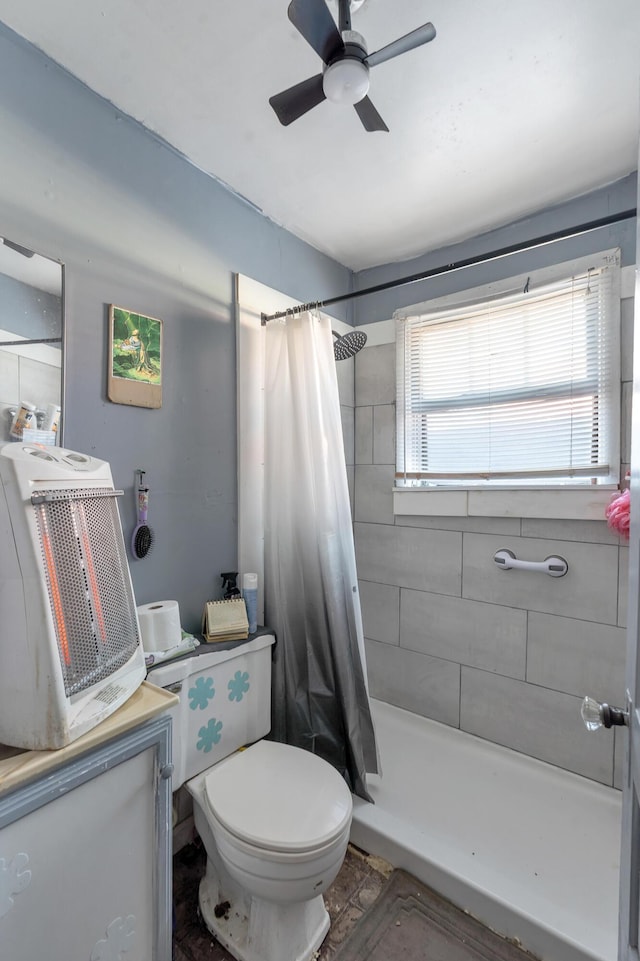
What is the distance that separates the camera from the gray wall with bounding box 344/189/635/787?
1.71m

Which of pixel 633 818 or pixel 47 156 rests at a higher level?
pixel 47 156

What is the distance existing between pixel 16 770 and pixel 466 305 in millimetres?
2280

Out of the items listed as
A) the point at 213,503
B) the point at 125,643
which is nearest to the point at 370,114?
the point at 213,503

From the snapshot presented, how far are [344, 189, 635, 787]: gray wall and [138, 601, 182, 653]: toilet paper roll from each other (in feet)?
4.13

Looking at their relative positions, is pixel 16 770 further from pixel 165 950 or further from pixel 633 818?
pixel 633 818

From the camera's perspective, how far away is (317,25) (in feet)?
3.10

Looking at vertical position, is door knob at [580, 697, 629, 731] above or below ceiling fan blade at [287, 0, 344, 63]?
below

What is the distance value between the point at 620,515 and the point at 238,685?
152 centimetres

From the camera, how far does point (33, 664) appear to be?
2.58 ft

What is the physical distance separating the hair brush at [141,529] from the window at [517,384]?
132 centimetres

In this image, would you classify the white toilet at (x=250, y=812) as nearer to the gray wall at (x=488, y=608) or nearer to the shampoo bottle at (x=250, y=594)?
the shampoo bottle at (x=250, y=594)

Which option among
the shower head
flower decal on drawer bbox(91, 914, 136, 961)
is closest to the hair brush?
flower decal on drawer bbox(91, 914, 136, 961)

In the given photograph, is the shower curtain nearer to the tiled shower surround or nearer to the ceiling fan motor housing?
the tiled shower surround

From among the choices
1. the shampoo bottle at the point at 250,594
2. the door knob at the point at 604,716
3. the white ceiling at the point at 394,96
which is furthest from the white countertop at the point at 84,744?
the white ceiling at the point at 394,96
